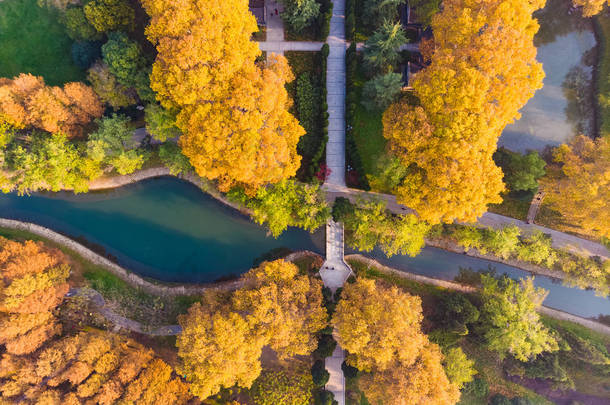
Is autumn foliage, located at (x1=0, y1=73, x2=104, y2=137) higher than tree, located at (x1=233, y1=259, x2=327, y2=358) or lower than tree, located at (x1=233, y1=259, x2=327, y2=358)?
higher

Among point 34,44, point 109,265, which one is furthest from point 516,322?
point 34,44

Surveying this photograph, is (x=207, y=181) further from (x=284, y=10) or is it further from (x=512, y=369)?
(x=512, y=369)

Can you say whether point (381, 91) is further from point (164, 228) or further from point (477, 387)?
point (477, 387)


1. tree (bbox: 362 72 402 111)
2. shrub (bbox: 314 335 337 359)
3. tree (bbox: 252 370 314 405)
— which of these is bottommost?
tree (bbox: 252 370 314 405)

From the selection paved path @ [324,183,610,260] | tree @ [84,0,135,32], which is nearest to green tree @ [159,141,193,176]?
tree @ [84,0,135,32]

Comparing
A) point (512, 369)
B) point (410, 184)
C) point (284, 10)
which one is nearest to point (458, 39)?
point (410, 184)

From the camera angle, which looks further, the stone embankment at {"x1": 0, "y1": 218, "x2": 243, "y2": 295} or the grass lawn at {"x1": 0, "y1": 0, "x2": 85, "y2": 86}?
the stone embankment at {"x1": 0, "y1": 218, "x2": 243, "y2": 295}

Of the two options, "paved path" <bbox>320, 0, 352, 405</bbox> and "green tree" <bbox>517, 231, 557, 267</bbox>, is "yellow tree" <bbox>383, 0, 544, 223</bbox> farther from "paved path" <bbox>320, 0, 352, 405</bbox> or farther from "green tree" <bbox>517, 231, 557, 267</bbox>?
Result: "green tree" <bbox>517, 231, 557, 267</bbox>
